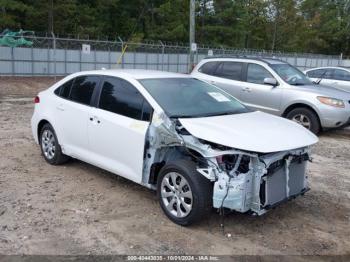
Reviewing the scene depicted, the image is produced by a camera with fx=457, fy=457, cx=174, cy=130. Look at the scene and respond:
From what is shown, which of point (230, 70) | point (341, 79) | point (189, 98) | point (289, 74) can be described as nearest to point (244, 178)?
point (189, 98)

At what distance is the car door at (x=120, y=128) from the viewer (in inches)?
206

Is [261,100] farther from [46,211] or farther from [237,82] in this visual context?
[46,211]

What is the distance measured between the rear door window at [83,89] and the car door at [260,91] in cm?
507

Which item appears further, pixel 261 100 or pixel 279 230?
pixel 261 100

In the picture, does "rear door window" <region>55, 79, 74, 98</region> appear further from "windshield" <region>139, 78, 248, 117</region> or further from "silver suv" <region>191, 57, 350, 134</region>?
"silver suv" <region>191, 57, 350, 134</region>

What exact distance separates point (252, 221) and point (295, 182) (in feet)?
2.12

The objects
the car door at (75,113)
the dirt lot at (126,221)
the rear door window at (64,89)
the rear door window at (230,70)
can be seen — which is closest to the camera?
the dirt lot at (126,221)

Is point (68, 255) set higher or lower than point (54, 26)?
lower

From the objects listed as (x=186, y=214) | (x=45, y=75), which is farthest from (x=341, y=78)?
(x=45, y=75)

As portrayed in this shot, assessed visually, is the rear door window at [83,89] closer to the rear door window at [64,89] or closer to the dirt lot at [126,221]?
the rear door window at [64,89]

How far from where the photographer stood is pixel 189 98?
223 inches

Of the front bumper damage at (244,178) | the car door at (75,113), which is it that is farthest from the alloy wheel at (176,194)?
the car door at (75,113)

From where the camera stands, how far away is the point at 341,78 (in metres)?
14.8

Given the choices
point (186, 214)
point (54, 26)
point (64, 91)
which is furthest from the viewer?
point (54, 26)
